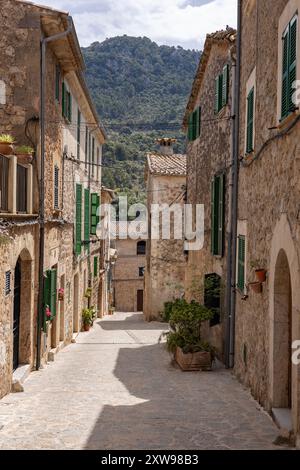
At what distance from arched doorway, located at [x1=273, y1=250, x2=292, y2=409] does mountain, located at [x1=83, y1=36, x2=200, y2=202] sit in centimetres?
4442

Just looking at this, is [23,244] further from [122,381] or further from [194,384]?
[194,384]

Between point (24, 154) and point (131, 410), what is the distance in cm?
590

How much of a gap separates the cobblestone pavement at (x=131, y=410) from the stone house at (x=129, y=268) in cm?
2769

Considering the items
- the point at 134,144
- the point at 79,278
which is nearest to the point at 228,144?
the point at 79,278

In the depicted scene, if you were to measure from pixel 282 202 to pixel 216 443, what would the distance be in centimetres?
295

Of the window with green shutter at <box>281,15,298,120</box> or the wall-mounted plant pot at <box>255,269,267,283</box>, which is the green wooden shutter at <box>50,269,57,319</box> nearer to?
the wall-mounted plant pot at <box>255,269,267,283</box>

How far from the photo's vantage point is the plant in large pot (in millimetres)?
11992

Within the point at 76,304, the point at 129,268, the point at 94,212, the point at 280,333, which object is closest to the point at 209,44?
the point at 280,333

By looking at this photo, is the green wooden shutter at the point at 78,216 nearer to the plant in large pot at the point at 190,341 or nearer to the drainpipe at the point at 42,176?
the drainpipe at the point at 42,176

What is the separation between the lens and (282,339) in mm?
7477

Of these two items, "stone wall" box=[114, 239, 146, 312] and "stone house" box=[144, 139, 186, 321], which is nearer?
"stone house" box=[144, 139, 186, 321]

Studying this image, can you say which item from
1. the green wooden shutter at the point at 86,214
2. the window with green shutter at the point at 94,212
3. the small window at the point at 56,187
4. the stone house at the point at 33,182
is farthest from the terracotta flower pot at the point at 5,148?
the window with green shutter at the point at 94,212

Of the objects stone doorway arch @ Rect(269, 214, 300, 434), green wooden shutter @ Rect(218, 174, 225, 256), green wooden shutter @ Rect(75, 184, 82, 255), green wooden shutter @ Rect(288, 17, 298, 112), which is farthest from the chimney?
green wooden shutter @ Rect(288, 17, 298, 112)

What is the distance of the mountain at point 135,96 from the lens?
66250 mm
